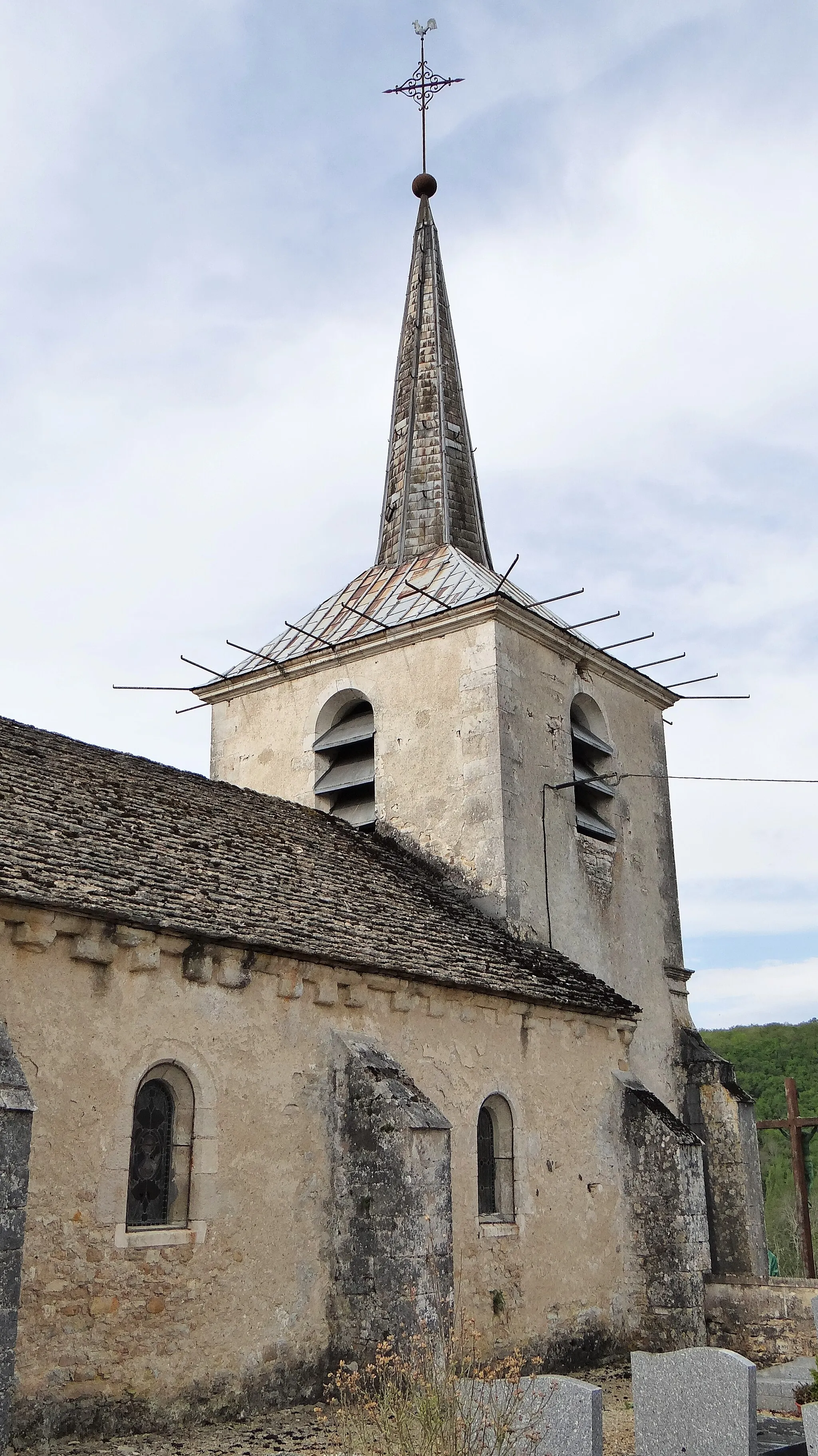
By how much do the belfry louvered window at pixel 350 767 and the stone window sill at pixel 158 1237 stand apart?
752 cm

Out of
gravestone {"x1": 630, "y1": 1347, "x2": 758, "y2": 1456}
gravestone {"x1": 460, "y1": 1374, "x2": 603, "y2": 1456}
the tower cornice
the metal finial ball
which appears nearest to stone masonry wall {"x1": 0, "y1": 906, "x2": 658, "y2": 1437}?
gravestone {"x1": 460, "y1": 1374, "x2": 603, "y2": 1456}

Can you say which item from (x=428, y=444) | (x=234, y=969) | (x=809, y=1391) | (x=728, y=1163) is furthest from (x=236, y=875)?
(x=428, y=444)

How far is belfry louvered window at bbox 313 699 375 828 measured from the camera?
1645 cm

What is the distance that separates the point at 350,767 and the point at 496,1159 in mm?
6169

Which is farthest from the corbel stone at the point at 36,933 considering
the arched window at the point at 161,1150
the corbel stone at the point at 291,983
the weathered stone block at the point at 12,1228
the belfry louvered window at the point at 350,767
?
the belfry louvered window at the point at 350,767

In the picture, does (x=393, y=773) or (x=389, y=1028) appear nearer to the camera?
(x=389, y=1028)

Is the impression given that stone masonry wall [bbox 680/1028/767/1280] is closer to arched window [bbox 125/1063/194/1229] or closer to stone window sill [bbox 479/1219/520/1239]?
stone window sill [bbox 479/1219/520/1239]

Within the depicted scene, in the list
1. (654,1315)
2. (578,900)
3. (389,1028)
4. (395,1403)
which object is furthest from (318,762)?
(395,1403)

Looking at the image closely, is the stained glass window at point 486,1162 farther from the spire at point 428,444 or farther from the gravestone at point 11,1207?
the spire at point 428,444

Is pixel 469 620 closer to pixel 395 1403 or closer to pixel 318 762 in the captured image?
pixel 318 762

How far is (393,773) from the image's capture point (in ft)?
52.9

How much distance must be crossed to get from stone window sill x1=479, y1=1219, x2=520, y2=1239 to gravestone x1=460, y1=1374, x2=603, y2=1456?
4.76 meters

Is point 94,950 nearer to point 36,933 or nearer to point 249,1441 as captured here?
point 36,933

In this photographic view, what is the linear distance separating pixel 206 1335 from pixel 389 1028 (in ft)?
10.2
